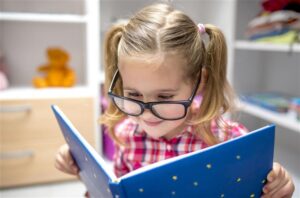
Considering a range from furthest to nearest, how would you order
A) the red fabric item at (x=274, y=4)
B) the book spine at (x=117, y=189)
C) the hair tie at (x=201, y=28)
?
the red fabric item at (x=274, y=4) < the hair tie at (x=201, y=28) < the book spine at (x=117, y=189)

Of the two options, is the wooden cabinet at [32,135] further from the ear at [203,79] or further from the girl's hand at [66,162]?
the ear at [203,79]

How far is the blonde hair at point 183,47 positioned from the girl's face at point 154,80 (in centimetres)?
1

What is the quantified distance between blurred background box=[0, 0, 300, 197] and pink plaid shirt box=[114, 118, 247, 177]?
0.46m

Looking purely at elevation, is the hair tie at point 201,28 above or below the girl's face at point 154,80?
above

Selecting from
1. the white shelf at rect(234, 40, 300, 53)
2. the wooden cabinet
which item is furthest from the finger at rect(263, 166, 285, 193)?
the wooden cabinet

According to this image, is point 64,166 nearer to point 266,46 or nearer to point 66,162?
point 66,162

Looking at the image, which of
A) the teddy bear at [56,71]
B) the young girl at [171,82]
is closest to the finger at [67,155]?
the young girl at [171,82]

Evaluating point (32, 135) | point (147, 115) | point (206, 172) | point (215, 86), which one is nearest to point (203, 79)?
point (215, 86)

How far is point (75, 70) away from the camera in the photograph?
1.53 m

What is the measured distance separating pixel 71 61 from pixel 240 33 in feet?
2.61

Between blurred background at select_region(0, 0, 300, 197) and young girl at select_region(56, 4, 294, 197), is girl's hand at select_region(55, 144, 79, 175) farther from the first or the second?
blurred background at select_region(0, 0, 300, 197)

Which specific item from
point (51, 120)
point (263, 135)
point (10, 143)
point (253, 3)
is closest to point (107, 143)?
point (51, 120)

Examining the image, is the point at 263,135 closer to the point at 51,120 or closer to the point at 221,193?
the point at 221,193

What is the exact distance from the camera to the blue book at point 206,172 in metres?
0.33
